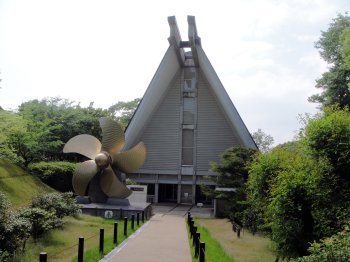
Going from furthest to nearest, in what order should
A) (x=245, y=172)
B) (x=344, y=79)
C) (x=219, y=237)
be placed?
(x=344, y=79) < (x=245, y=172) < (x=219, y=237)

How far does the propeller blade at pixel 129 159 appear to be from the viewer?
71.7 ft

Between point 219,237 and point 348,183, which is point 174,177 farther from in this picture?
point 348,183

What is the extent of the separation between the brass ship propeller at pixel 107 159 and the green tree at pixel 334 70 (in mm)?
13070

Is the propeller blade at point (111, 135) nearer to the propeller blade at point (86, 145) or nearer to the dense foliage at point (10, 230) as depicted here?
the propeller blade at point (86, 145)

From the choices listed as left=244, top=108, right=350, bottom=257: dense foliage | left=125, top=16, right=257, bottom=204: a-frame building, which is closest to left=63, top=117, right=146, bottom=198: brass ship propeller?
left=125, top=16, right=257, bottom=204: a-frame building

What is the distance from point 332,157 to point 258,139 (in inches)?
2244

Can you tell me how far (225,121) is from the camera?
32.5 meters

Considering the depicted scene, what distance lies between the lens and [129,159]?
864 inches

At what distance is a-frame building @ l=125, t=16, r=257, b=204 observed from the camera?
3244 cm

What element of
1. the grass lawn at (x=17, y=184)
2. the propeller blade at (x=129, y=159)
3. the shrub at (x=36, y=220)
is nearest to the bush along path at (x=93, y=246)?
the shrub at (x=36, y=220)

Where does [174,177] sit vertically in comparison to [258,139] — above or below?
below

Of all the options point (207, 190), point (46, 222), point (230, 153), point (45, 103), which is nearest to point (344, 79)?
point (230, 153)

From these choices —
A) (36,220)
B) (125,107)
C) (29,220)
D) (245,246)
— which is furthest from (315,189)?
(125,107)

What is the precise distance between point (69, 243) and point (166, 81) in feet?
75.5
